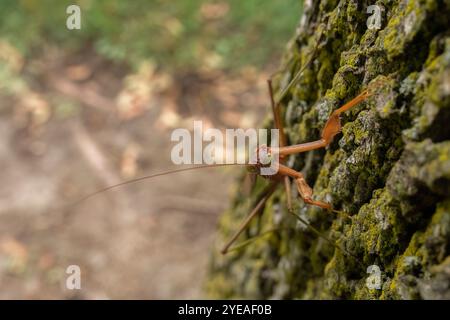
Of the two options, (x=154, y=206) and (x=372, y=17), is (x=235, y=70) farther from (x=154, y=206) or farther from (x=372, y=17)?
(x=372, y=17)

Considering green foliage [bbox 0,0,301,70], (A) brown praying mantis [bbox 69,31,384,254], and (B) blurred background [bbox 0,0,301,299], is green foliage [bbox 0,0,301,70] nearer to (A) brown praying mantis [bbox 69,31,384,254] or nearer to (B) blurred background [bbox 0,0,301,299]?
(B) blurred background [bbox 0,0,301,299]

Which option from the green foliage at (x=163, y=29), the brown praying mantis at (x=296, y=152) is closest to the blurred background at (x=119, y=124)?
the green foliage at (x=163, y=29)

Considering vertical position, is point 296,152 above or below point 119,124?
below

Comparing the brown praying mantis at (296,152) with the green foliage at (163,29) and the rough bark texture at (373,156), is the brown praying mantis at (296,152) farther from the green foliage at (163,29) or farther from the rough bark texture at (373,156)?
the green foliage at (163,29)

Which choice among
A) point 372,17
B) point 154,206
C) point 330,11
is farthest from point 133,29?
point 372,17

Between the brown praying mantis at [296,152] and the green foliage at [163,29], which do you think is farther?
the green foliage at [163,29]

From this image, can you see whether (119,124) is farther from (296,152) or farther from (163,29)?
(296,152)

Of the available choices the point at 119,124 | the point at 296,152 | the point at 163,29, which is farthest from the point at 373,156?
the point at 163,29
